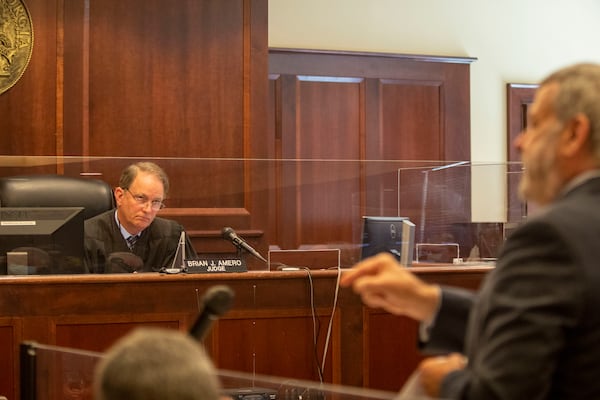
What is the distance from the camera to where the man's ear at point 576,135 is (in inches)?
55.6

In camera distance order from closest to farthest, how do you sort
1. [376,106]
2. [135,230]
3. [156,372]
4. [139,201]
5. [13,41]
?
[156,372]
[135,230]
[139,201]
[13,41]
[376,106]

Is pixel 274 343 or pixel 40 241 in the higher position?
pixel 40 241

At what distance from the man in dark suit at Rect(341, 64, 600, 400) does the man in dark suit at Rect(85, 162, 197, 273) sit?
2599 millimetres

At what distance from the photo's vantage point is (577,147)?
1420 millimetres

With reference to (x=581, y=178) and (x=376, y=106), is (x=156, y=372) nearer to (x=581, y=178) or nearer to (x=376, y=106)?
(x=581, y=178)

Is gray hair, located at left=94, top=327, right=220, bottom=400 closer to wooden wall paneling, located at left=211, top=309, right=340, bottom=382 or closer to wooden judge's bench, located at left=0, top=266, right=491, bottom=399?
wooden judge's bench, located at left=0, top=266, right=491, bottom=399

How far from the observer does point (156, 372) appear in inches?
41.8

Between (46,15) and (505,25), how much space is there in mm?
3431

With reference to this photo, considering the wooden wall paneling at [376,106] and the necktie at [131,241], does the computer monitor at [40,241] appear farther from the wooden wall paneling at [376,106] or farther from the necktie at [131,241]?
the wooden wall paneling at [376,106]

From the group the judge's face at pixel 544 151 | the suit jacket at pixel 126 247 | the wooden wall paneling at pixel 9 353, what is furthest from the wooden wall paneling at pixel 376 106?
the judge's face at pixel 544 151

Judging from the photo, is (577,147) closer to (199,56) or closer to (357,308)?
(357,308)

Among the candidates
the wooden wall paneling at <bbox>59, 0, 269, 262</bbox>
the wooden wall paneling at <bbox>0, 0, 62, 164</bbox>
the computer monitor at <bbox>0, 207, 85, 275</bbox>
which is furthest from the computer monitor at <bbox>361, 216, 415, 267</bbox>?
the wooden wall paneling at <bbox>0, 0, 62, 164</bbox>

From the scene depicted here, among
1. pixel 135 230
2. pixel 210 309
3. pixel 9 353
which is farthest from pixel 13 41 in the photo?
pixel 210 309

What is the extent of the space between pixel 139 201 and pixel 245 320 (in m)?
0.89
